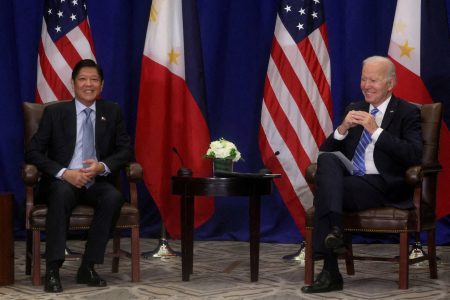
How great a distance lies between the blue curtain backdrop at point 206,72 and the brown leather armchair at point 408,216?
1881mm

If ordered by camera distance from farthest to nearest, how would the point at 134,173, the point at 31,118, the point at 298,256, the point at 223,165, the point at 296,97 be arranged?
the point at 296,97, the point at 298,256, the point at 31,118, the point at 134,173, the point at 223,165

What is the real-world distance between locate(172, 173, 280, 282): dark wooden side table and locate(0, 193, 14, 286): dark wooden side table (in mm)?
971

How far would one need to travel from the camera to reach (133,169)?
489cm

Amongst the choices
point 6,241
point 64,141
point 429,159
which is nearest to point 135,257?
point 6,241

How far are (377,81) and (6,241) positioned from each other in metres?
2.36

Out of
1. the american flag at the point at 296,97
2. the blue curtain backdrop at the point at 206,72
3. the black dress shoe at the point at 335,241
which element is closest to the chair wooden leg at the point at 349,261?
the black dress shoe at the point at 335,241

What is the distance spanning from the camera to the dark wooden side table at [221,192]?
4594 millimetres

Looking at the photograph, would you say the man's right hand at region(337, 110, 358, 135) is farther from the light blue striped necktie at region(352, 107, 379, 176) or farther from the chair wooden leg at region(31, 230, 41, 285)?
the chair wooden leg at region(31, 230, 41, 285)

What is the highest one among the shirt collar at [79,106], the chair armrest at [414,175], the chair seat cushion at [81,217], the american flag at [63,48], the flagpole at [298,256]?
the american flag at [63,48]

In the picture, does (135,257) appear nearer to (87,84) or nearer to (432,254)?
(87,84)

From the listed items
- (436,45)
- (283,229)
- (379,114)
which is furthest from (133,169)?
(436,45)

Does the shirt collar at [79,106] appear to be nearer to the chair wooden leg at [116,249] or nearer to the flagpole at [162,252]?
the chair wooden leg at [116,249]

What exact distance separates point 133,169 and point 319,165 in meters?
1.17

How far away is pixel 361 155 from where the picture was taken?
15.6ft
